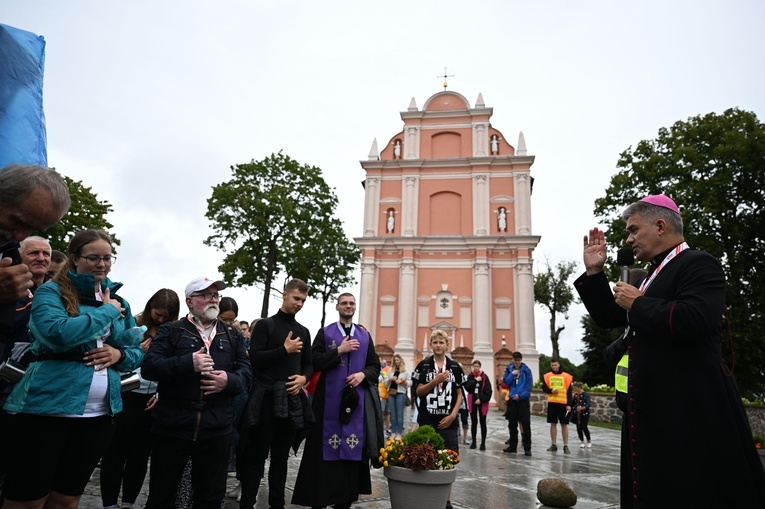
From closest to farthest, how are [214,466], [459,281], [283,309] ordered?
[214,466] → [283,309] → [459,281]

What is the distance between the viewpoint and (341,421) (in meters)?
4.74

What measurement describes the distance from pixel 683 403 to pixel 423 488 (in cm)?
269

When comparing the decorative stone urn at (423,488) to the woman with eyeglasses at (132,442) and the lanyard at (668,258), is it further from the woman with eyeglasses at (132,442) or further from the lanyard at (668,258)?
the lanyard at (668,258)

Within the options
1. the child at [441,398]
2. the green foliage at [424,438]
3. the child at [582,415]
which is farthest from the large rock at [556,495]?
the child at [582,415]

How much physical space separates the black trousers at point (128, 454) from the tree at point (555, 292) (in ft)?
169

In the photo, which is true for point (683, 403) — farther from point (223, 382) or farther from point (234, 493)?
point (234, 493)

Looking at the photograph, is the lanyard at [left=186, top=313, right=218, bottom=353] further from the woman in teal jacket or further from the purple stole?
the purple stole

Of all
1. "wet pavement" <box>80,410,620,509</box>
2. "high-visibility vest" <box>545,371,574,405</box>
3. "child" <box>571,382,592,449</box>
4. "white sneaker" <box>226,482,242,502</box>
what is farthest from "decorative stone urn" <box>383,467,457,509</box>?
"child" <box>571,382,592,449</box>

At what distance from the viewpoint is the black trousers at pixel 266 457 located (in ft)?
14.0

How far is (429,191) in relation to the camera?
120ft

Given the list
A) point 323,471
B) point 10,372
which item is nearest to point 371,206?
point 323,471

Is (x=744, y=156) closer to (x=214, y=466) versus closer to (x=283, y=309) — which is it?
(x=283, y=309)

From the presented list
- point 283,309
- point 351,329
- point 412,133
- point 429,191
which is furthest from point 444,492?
point 412,133

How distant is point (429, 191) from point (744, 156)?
770 inches
